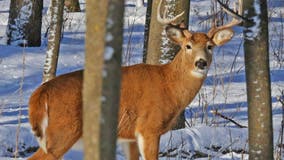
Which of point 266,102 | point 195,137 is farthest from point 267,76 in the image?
point 195,137

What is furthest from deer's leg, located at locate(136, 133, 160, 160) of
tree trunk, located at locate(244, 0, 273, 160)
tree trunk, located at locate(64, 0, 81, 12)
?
tree trunk, located at locate(64, 0, 81, 12)

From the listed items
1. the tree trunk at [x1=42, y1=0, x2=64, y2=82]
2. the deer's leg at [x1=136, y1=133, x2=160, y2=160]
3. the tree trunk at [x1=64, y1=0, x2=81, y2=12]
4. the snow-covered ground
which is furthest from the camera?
the tree trunk at [x1=64, y1=0, x2=81, y2=12]

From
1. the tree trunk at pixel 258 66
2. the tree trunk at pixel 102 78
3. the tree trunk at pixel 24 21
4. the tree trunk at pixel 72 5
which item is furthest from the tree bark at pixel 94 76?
the tree trunk at pixel 72 5

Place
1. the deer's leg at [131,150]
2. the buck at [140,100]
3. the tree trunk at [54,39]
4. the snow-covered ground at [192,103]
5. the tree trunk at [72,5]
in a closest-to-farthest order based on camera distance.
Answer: the buck at [140,100] → the deer's leg at [131,150] → the snow-covered ground at [192,103] → the tree trunk at [54,39] → the tree trunk at [72,5]

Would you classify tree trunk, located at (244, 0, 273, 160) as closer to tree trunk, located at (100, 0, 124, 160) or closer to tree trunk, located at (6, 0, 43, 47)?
tree trunk, located at (100, 0, 124, 160)

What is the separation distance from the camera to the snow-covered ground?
24.3 feet

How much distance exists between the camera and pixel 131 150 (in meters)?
6.99

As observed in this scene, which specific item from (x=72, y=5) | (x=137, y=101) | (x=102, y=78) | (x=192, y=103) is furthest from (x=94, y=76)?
(x=72, y=5)

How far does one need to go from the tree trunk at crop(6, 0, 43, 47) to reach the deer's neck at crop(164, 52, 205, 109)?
799 cm

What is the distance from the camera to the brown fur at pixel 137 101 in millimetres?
6266

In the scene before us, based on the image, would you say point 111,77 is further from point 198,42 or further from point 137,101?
point 198,42

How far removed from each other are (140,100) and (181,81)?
0.50m

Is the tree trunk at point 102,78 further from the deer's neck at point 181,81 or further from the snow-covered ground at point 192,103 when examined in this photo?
the deer's neck at point 181,81

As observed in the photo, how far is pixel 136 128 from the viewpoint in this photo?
6.73m
